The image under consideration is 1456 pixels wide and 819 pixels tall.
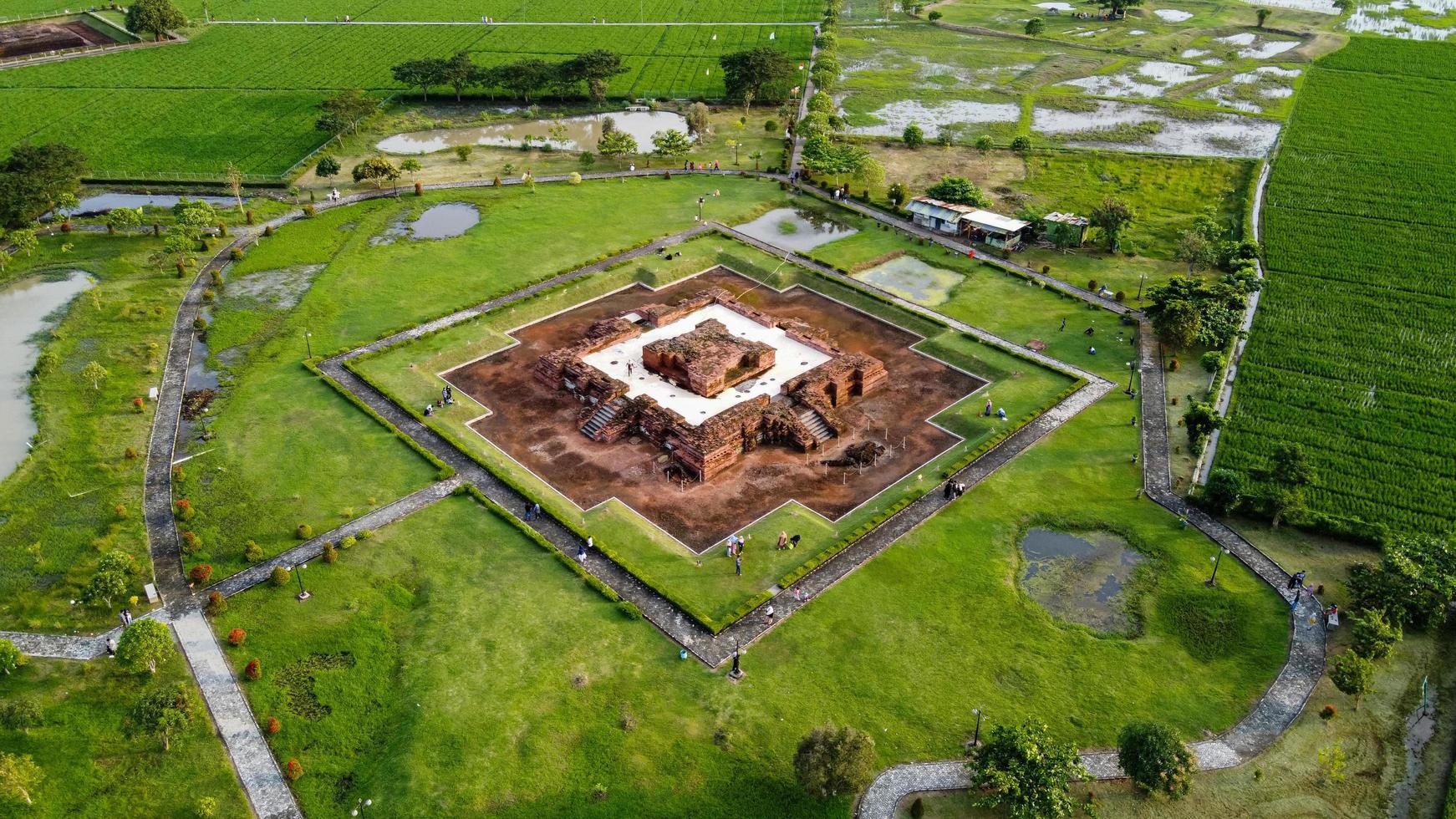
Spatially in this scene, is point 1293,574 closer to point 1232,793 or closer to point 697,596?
point 1232,793

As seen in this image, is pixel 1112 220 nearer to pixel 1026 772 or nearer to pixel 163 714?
pixel 1026 772

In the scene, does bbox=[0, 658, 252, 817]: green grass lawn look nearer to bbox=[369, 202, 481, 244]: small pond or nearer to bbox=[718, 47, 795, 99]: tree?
bbox=[369, 202, 481, 244]: small pond

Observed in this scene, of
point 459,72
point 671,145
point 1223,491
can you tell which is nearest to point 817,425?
point 1223,491

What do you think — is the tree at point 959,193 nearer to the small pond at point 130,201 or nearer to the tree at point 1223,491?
the tree at point 1223,491

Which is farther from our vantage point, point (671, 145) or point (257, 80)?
point (257, 80)

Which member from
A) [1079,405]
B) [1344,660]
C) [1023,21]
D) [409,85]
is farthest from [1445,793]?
[1023,21]

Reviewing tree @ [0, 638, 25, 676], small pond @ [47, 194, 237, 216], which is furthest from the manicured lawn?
small pond @ [47, 194, 237, 216]
